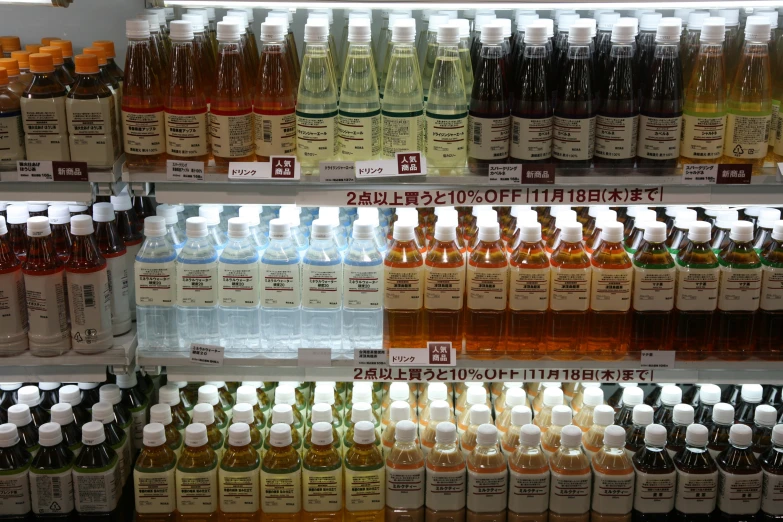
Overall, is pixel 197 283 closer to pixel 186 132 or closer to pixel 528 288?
pixel 186 132

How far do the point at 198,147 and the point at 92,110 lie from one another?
0.94 ft

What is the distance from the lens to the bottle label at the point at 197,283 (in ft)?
7.63

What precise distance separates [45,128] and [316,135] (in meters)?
0.71

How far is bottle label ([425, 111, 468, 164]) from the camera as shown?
7.23ft

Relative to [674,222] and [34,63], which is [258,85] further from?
[674,222]

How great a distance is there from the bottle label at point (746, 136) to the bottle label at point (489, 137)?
1.92 feet

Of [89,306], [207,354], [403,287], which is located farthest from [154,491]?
[403,287]

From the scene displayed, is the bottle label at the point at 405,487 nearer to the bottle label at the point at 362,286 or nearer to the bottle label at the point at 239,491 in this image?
the bottle label at the point at 239,491

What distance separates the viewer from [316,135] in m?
2.20

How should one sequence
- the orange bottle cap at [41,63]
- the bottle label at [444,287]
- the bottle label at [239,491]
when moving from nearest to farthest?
the orange bottle cap at [41,63] < the bottle label at [444,287] < the bottle label at [239,491]

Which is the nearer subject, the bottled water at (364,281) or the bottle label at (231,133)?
the bottle label at (231,133)

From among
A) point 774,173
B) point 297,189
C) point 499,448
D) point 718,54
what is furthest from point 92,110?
point 774,173

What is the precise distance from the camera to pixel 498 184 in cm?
220

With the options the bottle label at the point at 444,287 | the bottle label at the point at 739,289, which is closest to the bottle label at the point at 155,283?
the bottle label at the point at 444,287
